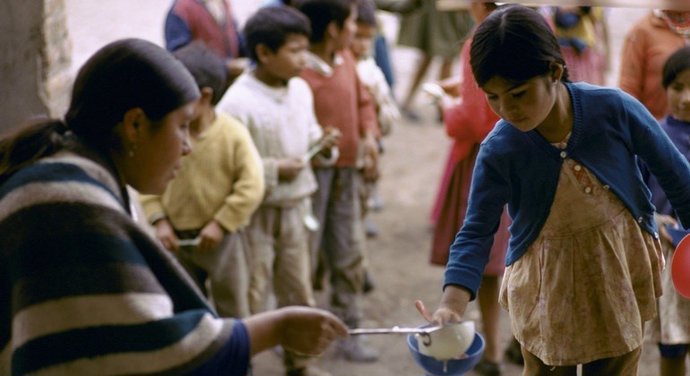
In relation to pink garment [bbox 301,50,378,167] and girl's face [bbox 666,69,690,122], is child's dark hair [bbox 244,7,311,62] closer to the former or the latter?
pink garment [bbox 301,50,378,167]

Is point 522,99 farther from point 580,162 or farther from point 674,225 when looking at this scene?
point 674,225

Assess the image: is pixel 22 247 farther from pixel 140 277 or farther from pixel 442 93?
pixel 442 93

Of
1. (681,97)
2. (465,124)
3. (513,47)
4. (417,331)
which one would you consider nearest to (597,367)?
(417,331)

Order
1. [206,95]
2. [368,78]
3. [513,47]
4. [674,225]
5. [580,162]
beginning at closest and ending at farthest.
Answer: [513,47] → [580,162] → [674,225] → [206,95] → [368,78]

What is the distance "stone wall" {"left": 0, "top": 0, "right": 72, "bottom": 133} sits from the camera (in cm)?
346

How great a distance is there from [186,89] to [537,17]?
0.81 meters

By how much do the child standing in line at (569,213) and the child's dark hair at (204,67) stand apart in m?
1.52

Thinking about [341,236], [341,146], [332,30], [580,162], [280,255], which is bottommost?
[341,236]

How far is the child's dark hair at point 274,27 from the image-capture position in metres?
3.94

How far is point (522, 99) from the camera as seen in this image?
2.21 metres

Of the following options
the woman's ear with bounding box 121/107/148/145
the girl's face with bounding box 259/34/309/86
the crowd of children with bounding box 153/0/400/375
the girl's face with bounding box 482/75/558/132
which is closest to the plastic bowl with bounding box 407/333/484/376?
the girl's face with bounding box 482/75/558/132

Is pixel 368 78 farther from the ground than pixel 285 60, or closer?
closer

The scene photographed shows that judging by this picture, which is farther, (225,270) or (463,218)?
(463,218)

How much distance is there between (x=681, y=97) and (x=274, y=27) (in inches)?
62.4
